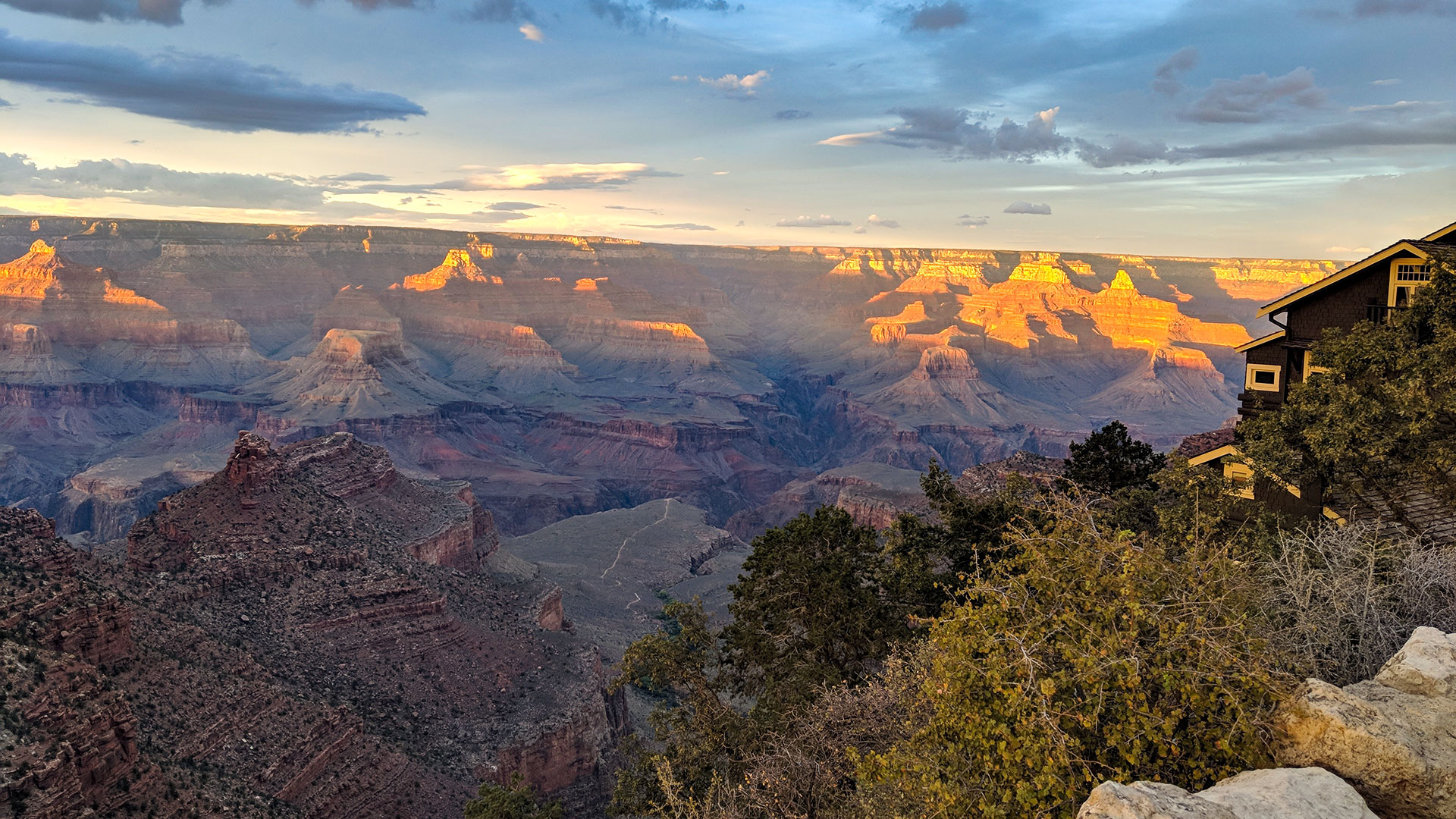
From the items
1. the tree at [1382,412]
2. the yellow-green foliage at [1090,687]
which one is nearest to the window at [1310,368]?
the tree at [1382,412]

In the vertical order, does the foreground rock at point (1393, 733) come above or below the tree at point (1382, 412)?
below

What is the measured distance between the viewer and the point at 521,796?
28.6 metres

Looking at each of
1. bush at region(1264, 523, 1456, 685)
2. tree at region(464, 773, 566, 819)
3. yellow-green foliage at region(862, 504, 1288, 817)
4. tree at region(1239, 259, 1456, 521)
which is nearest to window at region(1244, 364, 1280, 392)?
tree at region(1239, 259, 1456, 521)

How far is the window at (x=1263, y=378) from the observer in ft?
94.0

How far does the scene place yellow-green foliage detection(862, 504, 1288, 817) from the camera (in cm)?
1081

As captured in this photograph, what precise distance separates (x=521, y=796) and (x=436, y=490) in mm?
37937

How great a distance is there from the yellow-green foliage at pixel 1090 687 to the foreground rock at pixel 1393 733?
0.47 m

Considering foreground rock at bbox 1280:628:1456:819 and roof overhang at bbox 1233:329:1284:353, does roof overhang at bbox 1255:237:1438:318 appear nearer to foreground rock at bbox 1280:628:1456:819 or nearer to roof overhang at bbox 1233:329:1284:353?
roof overhang at bbox 1233:329:1284:353

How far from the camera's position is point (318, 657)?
35.5 m

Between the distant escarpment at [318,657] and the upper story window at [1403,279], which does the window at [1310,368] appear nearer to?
the upper story window at [1403,279]

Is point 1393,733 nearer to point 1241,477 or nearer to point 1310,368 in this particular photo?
point 1241,477

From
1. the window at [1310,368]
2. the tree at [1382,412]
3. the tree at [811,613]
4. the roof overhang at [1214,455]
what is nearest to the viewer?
the tree at [1382,412]

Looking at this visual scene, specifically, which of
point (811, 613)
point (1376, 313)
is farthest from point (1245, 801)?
point (1376, 313)

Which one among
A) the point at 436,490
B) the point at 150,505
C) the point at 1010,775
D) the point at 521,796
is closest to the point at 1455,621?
the point at 1010,775
